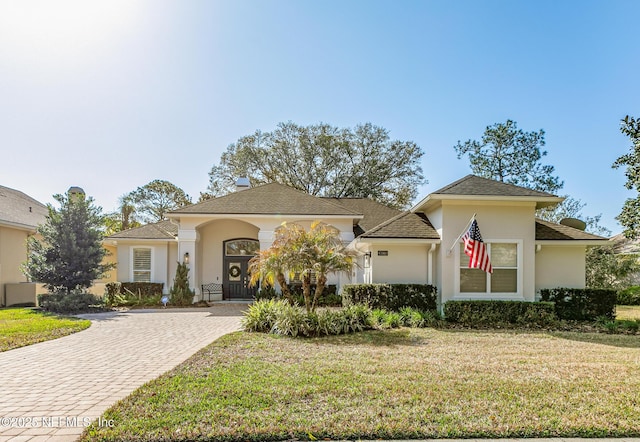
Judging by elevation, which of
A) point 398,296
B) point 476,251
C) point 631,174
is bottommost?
point 398,296

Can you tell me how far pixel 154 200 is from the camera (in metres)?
38.4

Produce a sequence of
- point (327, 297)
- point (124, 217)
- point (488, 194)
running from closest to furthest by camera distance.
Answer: point (488, 194) < point (327, 297) < point (124, 217)

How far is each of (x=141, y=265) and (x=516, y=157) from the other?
26.0m

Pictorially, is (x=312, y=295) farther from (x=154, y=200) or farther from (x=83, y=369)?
(x=154, y=200)

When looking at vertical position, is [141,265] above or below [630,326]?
above

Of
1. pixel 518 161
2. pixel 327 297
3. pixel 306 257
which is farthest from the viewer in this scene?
pixel 518 161

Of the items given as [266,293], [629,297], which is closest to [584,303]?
[266,293]

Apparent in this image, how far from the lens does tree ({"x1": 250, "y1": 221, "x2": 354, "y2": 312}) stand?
10164 millimetres

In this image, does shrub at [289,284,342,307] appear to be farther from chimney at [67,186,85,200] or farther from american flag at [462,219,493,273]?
chimney at [67,186,85,200]

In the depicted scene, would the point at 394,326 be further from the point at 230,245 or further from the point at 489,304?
the point at 230,245

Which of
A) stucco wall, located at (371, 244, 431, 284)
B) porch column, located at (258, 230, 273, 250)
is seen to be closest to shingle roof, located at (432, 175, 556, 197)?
stucco wall, located at (371, 244, 431, 284)

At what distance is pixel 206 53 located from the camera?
12562 millimetres

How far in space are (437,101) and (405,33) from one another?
3.63 m

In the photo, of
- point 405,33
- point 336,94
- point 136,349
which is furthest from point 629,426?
point 336,94
